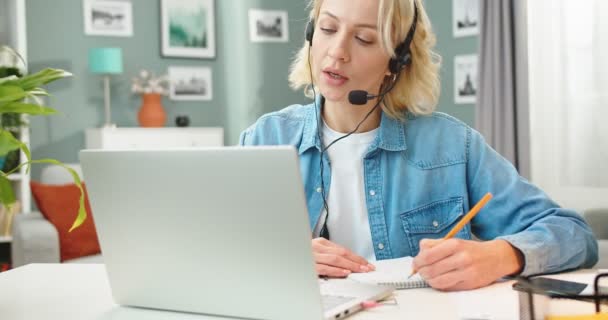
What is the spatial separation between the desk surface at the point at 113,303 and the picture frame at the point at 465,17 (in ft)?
12.7

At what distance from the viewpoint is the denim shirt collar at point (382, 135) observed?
1603 millimetres

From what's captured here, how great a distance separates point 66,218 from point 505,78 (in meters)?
2.59

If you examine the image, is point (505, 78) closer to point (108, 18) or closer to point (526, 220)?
point (108, 18)

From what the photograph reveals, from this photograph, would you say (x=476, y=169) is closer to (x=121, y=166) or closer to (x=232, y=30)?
(x=121, y=166)

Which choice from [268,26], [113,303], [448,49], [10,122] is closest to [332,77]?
[113,303]

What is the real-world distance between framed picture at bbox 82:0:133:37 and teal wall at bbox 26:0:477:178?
0.04 metres

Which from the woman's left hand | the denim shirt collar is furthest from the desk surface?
the denim shirt collar

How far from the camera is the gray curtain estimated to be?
4.45 meters

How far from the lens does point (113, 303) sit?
1.17 m

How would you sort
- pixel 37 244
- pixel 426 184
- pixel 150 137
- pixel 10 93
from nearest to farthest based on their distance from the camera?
pixel 10 93 → pixel 426 184 → pixel 37 244 → pixel 150 137

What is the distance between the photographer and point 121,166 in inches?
39.9

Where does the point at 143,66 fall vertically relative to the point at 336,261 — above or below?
above

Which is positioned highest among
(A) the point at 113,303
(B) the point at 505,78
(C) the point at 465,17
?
(C) the point at 465,17

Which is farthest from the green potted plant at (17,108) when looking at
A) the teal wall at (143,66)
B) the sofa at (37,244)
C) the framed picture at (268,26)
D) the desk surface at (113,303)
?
the framed picture at (268,26)
